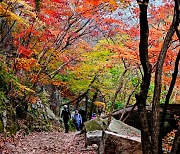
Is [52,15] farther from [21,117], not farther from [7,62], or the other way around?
[21,117]

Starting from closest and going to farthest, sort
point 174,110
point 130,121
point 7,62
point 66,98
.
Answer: point 174,110 → point 130,121 → point 7,62 → point 66,98

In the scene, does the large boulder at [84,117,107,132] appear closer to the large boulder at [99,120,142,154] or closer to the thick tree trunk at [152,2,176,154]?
the large boulder at [99,120,142,154]

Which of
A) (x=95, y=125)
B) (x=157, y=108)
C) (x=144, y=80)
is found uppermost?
(x=144, y=80)

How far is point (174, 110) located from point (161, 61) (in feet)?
22.4

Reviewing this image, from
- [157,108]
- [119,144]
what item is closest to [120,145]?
[119,144]

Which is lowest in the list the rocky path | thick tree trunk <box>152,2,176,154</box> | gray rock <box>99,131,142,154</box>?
the rocky path

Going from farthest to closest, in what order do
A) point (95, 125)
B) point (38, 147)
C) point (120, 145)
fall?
point (95, 125)
point (38, 147)
point (120, 145)

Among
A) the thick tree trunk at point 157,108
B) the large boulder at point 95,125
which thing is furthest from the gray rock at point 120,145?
the large boulder at point 95,125

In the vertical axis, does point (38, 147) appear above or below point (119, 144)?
below

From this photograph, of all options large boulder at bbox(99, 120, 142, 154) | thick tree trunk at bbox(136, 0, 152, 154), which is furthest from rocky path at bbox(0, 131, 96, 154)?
thick tree trunk at bbox(136, 0, 152, 154)

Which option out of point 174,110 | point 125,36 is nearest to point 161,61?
point 174,110

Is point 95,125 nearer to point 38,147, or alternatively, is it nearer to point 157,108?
point 38,147

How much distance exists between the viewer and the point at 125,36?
16172mm

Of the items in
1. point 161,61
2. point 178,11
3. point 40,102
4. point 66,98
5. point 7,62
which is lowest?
point 66,98
